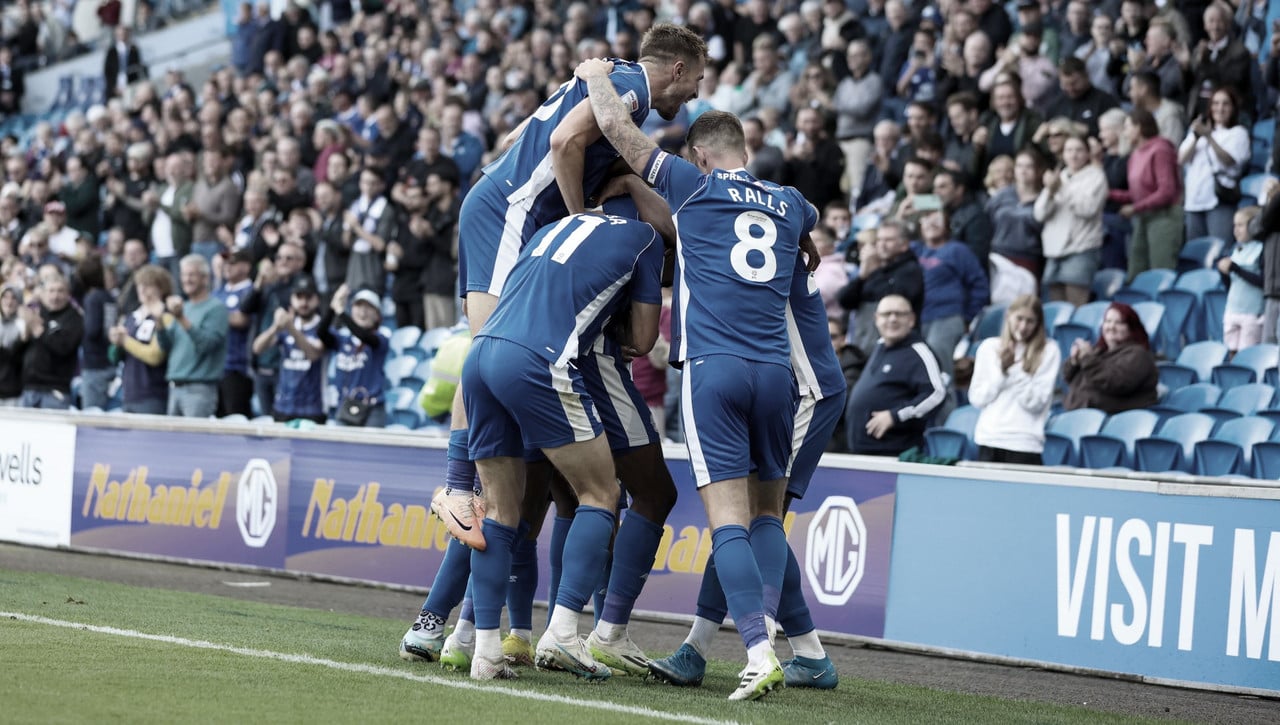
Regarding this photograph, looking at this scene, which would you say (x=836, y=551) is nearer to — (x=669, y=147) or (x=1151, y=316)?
(x=1151, y=316)

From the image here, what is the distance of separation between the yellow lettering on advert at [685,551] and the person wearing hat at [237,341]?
5.93m

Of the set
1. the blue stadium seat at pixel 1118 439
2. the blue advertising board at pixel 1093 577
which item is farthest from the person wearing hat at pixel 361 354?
the blue stadium seat at pixel 1118 439

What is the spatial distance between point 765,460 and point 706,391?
442mm

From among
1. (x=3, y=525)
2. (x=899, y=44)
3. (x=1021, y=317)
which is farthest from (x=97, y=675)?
(x=899, y=44)

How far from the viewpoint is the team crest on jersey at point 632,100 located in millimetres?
6689

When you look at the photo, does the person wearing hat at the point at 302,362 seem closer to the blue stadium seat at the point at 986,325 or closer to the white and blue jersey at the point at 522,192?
the blue stadium seat at the point at 986,325

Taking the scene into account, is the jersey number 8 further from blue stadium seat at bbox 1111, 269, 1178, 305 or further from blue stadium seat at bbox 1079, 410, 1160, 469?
blue stadium seat at bbox 1111, 269, 1178, 305

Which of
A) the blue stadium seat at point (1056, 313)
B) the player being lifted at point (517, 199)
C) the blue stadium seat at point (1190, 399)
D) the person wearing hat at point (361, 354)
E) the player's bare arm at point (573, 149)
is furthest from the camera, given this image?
the person wearing hat at point (361, 354)

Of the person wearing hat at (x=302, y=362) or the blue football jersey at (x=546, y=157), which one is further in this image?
the person wearing hat at (x=302, y=362)

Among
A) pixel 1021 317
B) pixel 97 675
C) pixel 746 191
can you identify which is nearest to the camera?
pixel 97 675

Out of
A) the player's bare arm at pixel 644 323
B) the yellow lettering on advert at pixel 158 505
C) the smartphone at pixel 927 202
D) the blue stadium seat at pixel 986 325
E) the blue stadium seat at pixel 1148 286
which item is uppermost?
the smartphone at pixel 927 202

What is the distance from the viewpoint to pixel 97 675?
5.94 m

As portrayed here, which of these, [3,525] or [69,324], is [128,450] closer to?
[3,525]

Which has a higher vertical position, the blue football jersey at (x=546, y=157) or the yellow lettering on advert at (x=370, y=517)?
the blue football jersey at (x=546, y=157)
